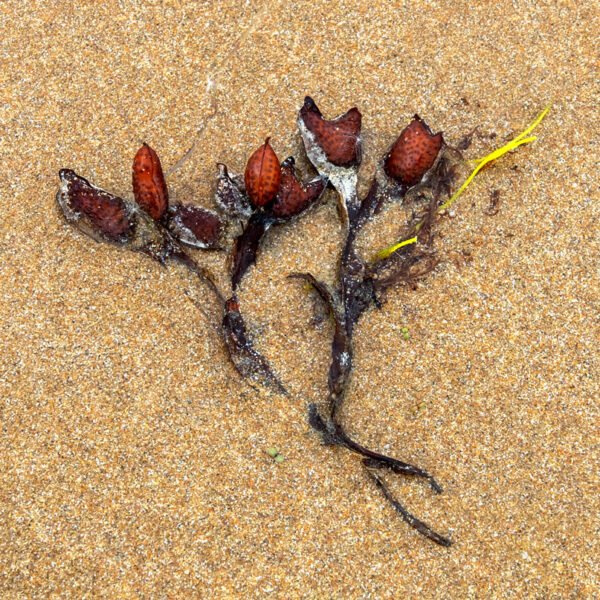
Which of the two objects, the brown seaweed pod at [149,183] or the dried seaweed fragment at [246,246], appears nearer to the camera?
the brown seaweed pod at [149,183]

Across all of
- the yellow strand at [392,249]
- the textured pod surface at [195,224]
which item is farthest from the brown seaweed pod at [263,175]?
the yellow strand at [392,249]

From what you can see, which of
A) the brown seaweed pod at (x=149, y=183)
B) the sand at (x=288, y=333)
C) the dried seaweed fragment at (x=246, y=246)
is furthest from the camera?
the dried seaweed fragment at (x=246, y=246)

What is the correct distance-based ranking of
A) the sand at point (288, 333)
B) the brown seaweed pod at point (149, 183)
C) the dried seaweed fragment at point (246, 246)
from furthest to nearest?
the dried seaweed fragment at point (246, 246) → the brown seaweed pod at point (149, 183) → the sand at point (288, 333)

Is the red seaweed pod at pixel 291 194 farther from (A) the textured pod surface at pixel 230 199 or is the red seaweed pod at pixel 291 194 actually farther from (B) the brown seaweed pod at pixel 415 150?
(B) the brown seaweed pod at pixel 415 150

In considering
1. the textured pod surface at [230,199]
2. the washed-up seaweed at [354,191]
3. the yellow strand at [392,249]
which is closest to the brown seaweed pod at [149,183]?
the textured pod surface at [230,199]

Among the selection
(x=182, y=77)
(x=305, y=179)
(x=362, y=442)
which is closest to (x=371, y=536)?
(x=362, y=442)

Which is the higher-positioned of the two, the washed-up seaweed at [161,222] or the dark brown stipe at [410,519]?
the washed-up seaweed at [161,222]

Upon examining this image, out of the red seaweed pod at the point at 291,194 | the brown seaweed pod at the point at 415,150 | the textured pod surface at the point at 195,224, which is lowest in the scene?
the textured pod surface at the point at 195,224
